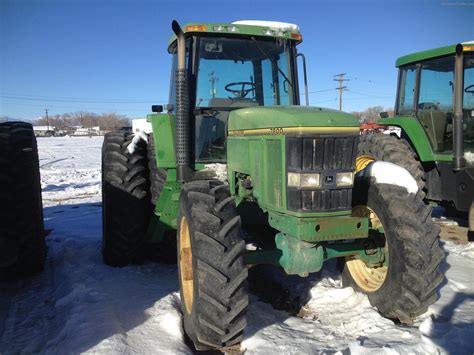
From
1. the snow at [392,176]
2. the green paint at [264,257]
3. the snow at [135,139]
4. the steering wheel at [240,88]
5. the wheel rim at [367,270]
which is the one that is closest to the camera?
the green paint at [264,257]

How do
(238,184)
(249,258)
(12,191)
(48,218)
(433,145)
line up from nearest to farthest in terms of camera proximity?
(249,258) → (238,184) → (12,191) → (433,145) → (48,218)

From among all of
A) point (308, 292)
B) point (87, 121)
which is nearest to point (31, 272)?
point (308, 292)

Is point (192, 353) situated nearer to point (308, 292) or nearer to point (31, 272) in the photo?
point (308, 292)

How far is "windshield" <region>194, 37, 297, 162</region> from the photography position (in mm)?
4188

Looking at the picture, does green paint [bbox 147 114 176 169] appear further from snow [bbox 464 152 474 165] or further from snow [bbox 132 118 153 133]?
snow [bbox 464 152 474 165]

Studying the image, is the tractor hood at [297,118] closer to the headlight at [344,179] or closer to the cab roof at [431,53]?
the headlight at [344,179]

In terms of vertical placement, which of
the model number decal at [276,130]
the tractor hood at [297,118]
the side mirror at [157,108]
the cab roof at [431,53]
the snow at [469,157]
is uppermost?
the cab roof at [431,53]

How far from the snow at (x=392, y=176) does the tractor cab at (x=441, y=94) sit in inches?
113

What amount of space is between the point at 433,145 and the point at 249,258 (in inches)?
188

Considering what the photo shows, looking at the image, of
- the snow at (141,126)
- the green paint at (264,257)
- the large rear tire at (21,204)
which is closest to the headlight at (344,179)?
the green paint at (264,257)

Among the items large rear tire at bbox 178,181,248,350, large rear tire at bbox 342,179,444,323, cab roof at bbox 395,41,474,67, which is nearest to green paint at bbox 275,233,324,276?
large rear tire at bbox 178,181,248,350

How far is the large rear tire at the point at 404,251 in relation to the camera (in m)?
3.23

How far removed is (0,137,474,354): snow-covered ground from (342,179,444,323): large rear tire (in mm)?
158

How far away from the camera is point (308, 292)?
4.17m
